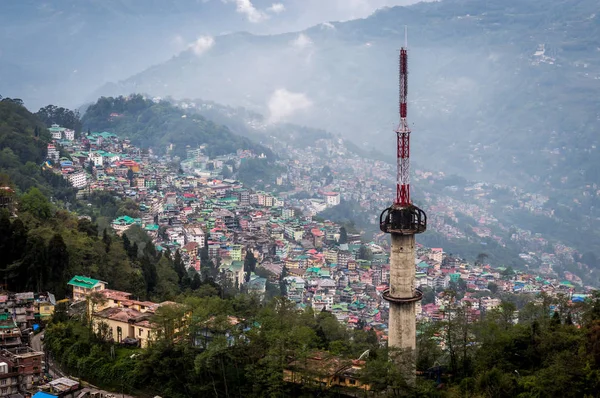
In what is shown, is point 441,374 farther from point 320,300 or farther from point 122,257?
point 320,300

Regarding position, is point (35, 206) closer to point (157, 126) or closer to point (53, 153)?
point (53, 153)

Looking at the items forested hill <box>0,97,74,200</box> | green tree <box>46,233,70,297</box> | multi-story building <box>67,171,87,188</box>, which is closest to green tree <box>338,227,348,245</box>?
multi-story building <box>67,171,87,188</box>

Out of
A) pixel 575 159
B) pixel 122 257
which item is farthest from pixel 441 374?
pixel 575 159

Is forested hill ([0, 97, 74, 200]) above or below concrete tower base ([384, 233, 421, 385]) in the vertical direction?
above

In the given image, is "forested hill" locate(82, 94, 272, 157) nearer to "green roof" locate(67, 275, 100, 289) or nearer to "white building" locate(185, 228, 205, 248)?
"white building" locate(185, 228, 205, 248)

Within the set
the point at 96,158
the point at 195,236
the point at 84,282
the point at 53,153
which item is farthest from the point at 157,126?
the point at 84,282
